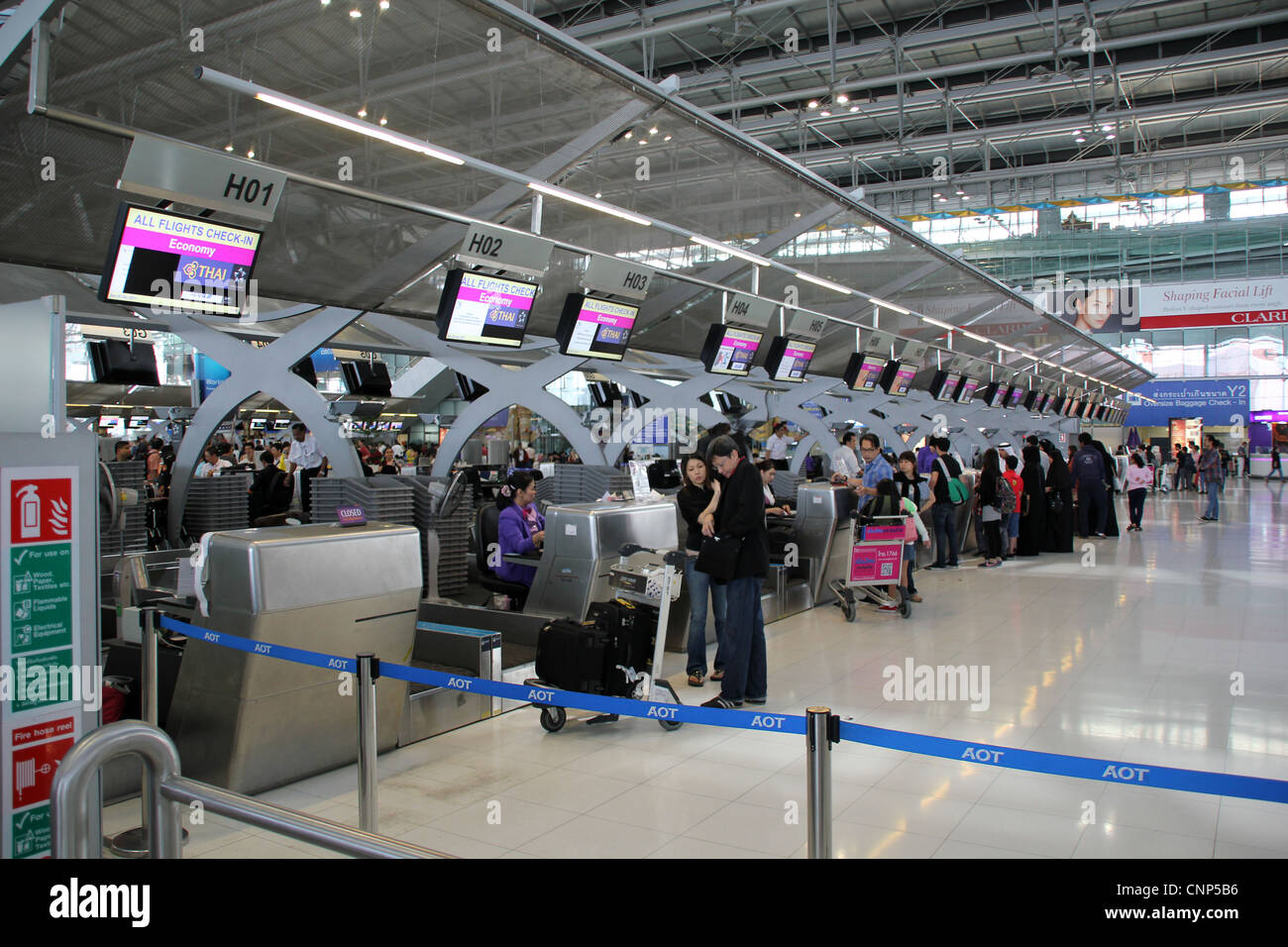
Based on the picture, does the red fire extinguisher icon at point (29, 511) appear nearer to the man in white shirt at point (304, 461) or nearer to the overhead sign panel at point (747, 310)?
the overhead sign panel at point (747, 310)

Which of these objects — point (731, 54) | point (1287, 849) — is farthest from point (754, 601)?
point (731, 54)

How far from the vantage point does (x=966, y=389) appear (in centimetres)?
2281

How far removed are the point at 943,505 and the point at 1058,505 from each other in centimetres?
366

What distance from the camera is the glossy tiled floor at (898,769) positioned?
404 cm

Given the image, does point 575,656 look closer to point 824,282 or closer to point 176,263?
point 176,263

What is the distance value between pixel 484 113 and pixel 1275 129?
28.0 m

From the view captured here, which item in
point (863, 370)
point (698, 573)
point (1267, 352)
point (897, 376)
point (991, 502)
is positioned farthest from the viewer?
point (1267, 352)

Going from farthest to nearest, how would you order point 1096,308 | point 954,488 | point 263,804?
point 1096,308 < point 954,488 < point 263,804

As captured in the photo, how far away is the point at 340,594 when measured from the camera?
196 inches

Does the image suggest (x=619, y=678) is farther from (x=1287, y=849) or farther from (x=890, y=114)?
(x=890, y=114)

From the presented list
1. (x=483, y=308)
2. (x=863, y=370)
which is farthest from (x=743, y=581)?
(x=863, y=370)

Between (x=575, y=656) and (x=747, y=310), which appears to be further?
(x=747, y=310)
